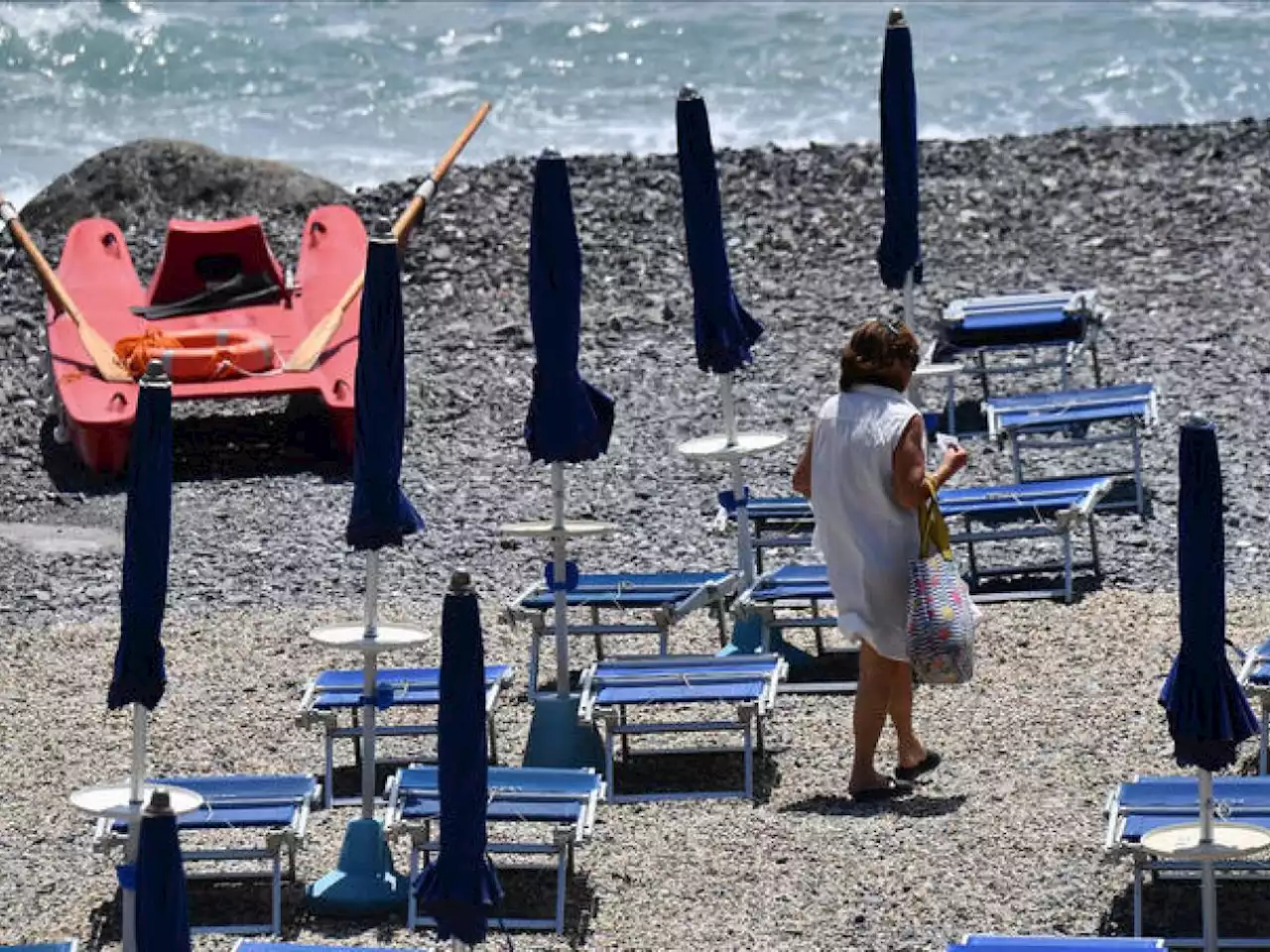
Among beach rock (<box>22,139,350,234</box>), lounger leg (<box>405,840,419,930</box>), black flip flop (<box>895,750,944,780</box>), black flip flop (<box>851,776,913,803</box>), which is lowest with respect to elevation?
lounger leg (<box>405,840,419,930</box>)

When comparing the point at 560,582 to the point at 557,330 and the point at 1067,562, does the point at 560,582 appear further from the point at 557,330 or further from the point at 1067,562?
the point at 1067,562

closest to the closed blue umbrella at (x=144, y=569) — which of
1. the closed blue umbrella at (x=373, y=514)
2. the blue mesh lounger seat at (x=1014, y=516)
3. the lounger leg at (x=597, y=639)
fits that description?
the closed blue umbrella at (x=373, y=514)

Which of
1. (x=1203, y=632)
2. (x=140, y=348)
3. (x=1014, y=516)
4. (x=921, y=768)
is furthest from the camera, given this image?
(x=140, y=348)

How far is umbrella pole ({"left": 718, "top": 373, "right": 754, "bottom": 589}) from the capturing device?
10.8m

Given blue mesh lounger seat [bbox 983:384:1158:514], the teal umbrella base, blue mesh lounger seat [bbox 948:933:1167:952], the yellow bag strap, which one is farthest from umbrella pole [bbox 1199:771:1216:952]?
blue mesh lounger seat [bbox 983:384:1158:514]

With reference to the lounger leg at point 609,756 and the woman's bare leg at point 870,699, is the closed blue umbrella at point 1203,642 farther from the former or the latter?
the lounger leg at point 609,756

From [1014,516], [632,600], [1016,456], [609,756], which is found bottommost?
[609,756]

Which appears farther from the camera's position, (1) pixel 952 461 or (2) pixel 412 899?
(1) pixel 952 461

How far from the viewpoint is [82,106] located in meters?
33.3

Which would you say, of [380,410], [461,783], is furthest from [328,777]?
[461,783]

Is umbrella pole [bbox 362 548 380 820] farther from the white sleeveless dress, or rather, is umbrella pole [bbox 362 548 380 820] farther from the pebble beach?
the white sleeveless dress

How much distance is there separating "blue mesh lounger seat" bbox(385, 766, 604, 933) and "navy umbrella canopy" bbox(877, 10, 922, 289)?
3759 millimetres

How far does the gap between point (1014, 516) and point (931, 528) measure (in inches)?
110

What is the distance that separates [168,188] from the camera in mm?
19594
